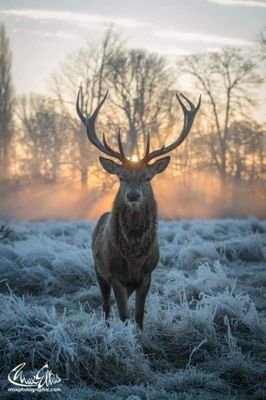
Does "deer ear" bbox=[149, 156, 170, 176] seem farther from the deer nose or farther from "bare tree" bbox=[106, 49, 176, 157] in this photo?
"bare tree" bbox=[106, 49, 176, 157]

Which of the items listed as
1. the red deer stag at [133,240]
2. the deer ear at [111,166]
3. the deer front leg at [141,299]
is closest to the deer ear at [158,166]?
the red deer stag at [133,240]

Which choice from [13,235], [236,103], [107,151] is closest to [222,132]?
[236,103]

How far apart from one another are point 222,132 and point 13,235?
18.5 m

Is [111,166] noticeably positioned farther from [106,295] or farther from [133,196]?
[106,295]

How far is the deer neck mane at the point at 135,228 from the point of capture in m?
5.60

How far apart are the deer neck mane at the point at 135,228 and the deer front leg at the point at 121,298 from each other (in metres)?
0.38

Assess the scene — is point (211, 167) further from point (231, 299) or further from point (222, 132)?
point (231, 299)

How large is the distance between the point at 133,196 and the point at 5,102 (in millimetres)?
30820

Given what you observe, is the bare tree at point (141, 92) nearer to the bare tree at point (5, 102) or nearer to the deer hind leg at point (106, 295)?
the bare tree at point (5, 102)

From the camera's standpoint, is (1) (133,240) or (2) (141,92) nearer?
(1) (133,240)

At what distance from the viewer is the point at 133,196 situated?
5355mm

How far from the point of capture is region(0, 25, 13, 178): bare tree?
3319cm

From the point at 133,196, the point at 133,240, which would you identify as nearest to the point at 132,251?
the point at 133,240

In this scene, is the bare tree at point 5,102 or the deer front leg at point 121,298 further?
the bare tree at point 5,102
